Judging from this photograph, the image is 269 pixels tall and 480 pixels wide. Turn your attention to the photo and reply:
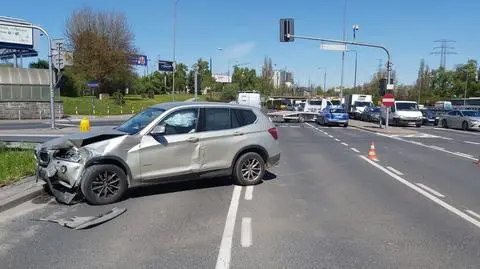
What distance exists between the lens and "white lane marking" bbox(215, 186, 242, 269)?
5227 mm

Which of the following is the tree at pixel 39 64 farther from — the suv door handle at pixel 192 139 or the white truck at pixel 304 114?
the suv door handle at pixel 192 139

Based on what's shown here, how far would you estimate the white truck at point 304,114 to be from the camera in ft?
141

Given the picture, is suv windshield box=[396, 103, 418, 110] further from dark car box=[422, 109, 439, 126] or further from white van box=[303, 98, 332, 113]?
white van box=[303, 98, 332, 113]

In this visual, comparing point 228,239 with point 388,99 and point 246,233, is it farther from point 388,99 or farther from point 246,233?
point 388,99

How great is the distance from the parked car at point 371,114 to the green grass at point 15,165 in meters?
39.4

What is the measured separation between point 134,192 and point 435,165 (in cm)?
894

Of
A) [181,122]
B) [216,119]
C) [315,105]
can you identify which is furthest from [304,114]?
[181,122]

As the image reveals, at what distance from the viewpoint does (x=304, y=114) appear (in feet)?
147

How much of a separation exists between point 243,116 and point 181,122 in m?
1.49

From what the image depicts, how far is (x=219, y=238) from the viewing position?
20.1ft

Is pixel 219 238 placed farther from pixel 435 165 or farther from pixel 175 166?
pixel 435 165

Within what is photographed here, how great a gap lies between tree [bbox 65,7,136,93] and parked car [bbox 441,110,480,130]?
4114 cm

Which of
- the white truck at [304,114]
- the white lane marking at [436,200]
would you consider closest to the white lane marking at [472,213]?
the white lane marking at [436,200]

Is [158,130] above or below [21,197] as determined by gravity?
above
